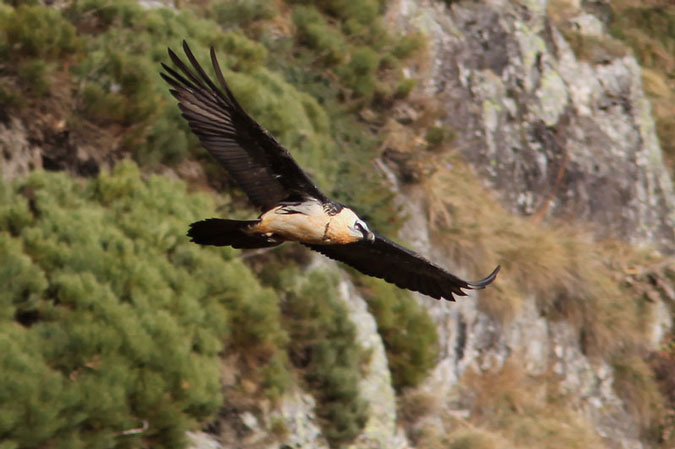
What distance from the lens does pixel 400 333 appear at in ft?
27.6

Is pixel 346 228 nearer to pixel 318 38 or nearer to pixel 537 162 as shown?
pixel 318 38

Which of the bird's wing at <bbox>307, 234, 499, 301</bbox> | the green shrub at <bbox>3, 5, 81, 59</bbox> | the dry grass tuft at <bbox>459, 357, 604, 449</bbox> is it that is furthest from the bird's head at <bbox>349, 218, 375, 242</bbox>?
the dry grass tuft at <bbox>459, 357, 604, 449</bbox>

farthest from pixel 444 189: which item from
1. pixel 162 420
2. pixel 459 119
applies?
pixel 162 420

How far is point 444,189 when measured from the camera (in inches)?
419

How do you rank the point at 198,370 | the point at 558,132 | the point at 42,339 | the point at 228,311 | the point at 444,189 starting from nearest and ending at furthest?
the point at 42,339, the point at 198,370, the point at 228,311, the point at 444,189, the point at 558,132

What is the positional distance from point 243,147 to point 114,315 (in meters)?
1.66

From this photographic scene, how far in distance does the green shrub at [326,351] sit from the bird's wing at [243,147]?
2707 mm

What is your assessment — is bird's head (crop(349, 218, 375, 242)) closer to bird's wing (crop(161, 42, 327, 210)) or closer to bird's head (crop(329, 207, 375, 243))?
bird's head (crop(329, 207, 375, 243))

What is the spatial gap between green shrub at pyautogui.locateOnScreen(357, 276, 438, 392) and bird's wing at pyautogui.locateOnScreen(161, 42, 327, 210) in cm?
407

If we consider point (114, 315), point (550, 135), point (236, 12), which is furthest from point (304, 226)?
point (550, 135)

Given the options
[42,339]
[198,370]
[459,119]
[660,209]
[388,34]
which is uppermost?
[42,339]

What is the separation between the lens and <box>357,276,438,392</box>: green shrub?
827 cm

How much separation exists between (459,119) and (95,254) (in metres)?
7.31

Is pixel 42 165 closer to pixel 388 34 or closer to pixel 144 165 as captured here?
pixel 144 165
